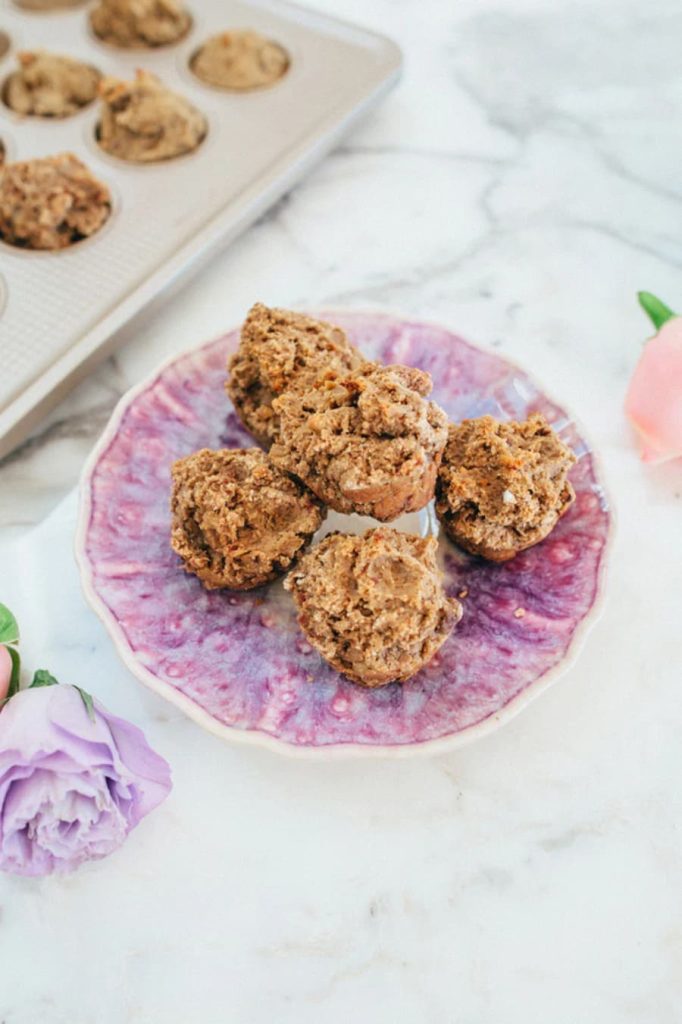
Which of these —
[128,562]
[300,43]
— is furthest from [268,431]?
[300,43]

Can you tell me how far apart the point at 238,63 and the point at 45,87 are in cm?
44

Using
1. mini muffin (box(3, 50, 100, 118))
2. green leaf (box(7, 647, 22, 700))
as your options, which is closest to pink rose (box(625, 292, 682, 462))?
green leaf (box(7, 647, 22, 700))

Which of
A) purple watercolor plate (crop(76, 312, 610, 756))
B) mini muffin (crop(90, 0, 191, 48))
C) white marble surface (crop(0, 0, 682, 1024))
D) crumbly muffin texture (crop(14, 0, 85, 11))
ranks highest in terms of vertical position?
mini muffin (crop(90, 0, 191, 48))

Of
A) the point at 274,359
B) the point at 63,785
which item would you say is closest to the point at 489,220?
the point at 274,359

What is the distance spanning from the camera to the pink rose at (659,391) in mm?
1494

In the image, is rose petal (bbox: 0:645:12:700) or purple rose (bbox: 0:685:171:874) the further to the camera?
rose petal (bbox: 0:645:12:700)

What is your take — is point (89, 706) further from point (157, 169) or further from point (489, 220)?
point (489, 220)

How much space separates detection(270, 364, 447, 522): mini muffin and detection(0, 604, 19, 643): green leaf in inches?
17.5

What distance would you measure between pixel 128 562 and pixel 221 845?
16.6 inches

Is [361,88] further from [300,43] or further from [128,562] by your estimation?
[128,562]

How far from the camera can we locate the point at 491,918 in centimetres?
120

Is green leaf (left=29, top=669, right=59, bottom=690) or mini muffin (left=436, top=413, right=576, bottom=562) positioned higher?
mini muffin (left=436, top=413, right=576, bottom=562)

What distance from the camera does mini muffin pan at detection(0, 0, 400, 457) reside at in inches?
65.6

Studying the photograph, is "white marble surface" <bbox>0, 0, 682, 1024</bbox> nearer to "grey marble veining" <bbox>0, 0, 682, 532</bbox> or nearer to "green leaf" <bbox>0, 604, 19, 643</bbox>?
"grey marble veining" <bbox>0, 0, 682, 532</bbox>
